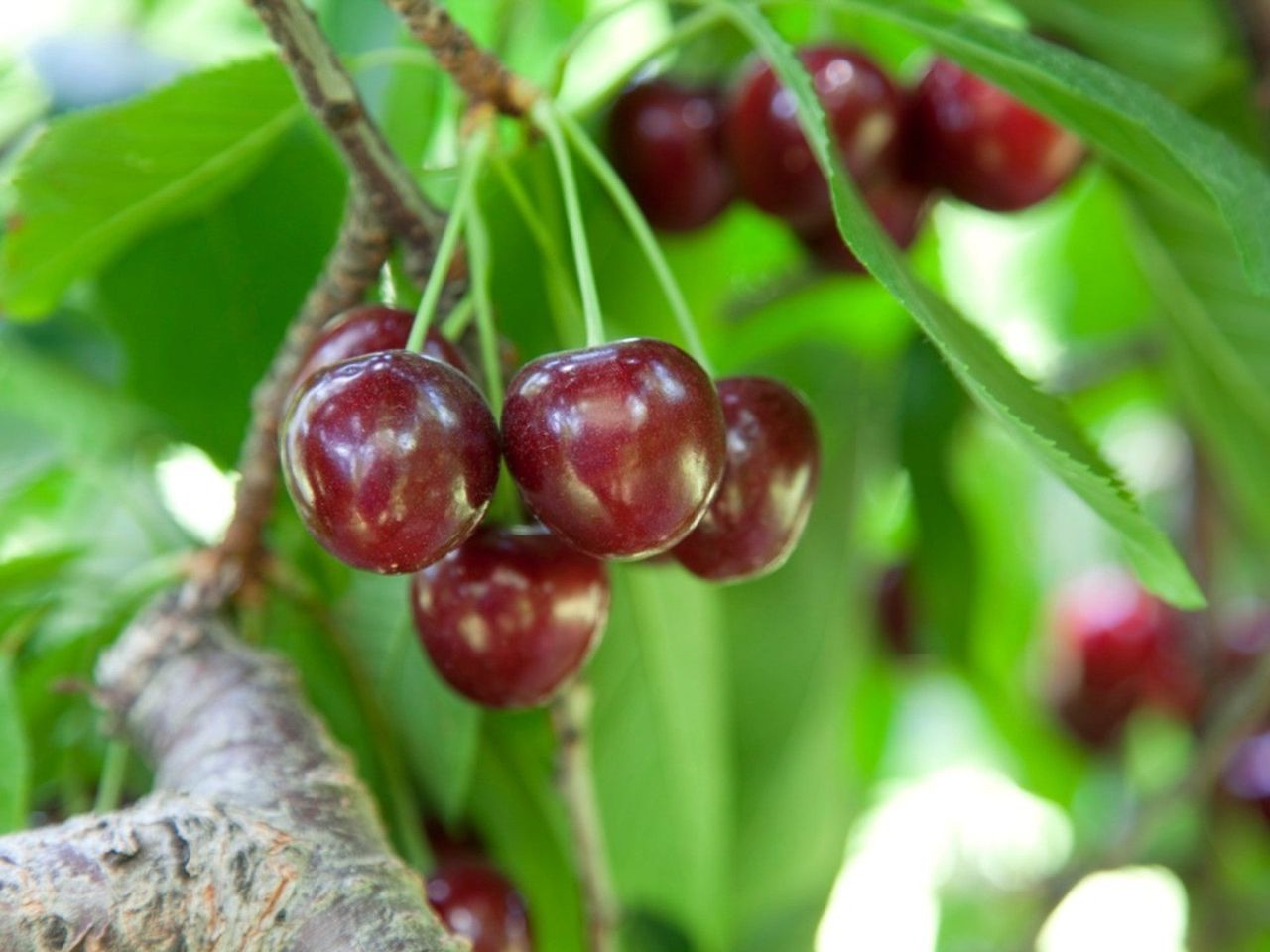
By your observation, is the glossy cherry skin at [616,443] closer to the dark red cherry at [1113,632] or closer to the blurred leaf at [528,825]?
the blurred leaf at [528,825]

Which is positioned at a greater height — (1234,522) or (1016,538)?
(1234,522)

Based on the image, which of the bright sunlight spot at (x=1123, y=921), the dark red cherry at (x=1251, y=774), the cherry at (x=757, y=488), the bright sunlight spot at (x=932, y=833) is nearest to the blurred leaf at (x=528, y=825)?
the cherry at (x=757, y=488)

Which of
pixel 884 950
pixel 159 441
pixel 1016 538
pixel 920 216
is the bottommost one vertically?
pixel 884 950

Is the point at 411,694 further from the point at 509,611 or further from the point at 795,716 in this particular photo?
the point at 795,716

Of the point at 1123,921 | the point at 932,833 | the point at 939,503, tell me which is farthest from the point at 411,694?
the point at 1123,921

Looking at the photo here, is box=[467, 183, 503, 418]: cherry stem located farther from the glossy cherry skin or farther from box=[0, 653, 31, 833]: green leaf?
box=[0, 653, 31, 833]: green leaf

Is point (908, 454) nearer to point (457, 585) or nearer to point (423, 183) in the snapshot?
point (423, 183)

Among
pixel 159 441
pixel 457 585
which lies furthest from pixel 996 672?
pixel 457 585
